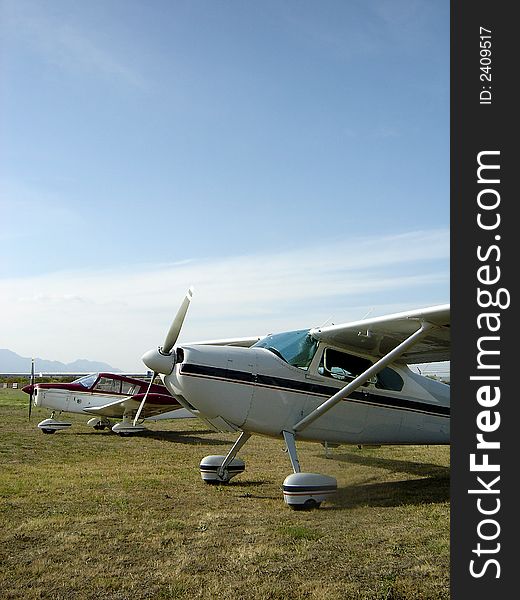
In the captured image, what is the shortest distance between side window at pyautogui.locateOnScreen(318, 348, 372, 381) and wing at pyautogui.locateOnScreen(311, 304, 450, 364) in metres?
0.13

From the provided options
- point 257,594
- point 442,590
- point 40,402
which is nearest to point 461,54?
point 442,590

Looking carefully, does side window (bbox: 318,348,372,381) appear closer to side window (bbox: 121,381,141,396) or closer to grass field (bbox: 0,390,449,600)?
grass field (bbox: 0,390,449,600)

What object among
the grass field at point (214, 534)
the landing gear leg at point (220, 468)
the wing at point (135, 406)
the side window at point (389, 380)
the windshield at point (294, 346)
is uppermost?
the windshield at point (294, 346)

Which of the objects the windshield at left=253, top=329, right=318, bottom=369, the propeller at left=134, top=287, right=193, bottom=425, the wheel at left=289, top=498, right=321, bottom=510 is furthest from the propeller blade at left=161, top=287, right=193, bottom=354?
the wheel at left=289, top=498, right=321, bottom=510

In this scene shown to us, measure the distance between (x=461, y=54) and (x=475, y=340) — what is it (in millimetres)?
1810

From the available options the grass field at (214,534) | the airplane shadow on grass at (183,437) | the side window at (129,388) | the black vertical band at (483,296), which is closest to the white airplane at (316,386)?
the grass field at (214,534)

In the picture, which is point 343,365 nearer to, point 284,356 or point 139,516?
point 284,356

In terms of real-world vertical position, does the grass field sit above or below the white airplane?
below

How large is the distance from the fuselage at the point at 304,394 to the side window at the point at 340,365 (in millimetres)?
15

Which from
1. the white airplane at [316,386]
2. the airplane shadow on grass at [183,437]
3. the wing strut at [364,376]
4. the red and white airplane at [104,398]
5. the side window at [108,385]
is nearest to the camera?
the wing strut at [364,376]

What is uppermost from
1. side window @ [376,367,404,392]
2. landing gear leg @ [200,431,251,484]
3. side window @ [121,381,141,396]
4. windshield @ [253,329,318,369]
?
windshield @ [253,329,318,369]

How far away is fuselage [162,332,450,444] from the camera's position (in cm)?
775

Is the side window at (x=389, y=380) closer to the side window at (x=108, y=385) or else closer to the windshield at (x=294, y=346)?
the windshield at (x=294, y=346)

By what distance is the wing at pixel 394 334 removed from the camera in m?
7.41
